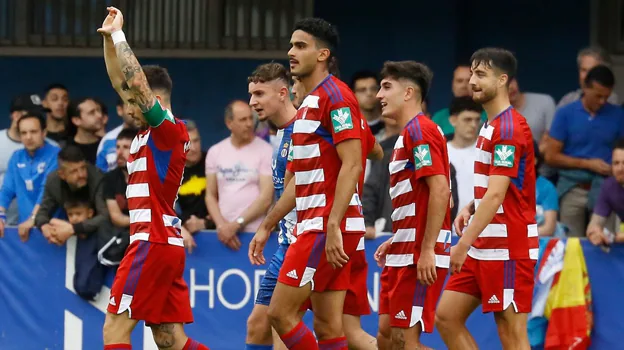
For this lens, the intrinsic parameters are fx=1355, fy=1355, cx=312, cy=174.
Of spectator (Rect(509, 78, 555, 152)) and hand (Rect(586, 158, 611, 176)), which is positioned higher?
spectator (Rect(509, 78, 555, 152))

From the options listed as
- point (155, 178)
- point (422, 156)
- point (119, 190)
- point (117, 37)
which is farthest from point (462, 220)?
point (119, 190)

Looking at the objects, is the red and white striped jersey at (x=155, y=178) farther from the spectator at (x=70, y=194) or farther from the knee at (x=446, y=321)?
the spectator at (x=70, y=194)

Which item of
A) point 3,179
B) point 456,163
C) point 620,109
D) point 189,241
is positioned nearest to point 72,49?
point 3,179

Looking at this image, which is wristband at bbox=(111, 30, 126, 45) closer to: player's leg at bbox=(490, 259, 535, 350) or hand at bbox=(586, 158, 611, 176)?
player's leg at bbox=(490, 259, 535, 350)

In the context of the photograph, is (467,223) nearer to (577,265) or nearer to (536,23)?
(577,265)

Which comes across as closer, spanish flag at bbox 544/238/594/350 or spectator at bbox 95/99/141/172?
spanish flag at bbox 544/238/594/350

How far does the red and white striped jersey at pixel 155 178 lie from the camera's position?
320 inches

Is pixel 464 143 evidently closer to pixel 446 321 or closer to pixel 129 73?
pixel 446 321

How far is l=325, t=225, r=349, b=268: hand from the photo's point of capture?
7.48 metres

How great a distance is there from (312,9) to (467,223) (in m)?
4.92

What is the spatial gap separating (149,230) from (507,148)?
2.21 meters

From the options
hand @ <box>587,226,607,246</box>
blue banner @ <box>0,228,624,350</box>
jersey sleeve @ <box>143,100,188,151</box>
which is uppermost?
jersey sleeve @ <box>143,100,188,151</box>

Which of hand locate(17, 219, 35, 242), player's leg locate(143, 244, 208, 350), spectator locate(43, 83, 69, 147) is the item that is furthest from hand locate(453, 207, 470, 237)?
spectator locate(43, 83, 69, 147)

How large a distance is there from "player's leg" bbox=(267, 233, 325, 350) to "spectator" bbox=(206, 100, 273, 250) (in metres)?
3.21
